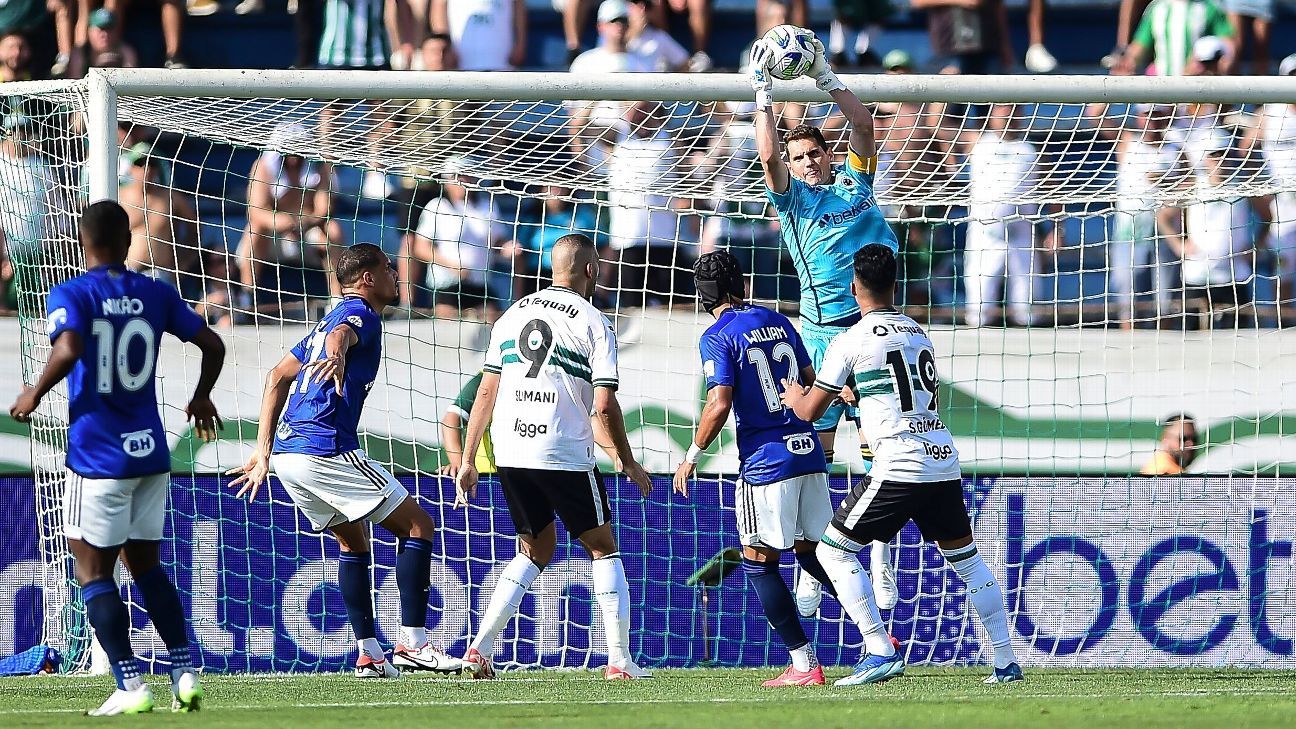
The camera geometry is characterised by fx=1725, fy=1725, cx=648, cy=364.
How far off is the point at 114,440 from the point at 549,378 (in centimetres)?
215

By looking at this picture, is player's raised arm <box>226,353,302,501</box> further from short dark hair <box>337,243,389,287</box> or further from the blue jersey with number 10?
the blue jersey with number 10

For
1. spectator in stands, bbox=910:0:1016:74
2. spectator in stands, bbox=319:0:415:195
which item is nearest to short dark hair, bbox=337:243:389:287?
spectator in stands, bbox=319:0:415:195

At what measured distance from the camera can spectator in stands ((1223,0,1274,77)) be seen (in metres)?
13.3

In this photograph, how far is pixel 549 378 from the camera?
7.62 metres

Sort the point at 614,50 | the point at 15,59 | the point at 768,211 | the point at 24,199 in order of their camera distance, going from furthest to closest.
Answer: the point at 614,50, the point at 15,59, the point at 768,211, the point at 24,199

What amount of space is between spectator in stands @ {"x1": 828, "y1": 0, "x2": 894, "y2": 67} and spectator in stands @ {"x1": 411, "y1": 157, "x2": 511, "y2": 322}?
4.07 m

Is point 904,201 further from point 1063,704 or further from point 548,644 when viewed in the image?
point 1063,704

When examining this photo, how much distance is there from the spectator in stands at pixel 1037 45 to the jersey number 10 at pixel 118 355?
916 centimetres

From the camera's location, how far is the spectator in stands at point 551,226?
34.7 feet

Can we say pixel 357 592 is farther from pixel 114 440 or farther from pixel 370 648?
pixel 114 440

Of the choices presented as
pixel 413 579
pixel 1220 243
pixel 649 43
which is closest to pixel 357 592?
pixel 413 579

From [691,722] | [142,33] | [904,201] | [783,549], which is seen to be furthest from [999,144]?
[142,33]

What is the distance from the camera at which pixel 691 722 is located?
557 cm

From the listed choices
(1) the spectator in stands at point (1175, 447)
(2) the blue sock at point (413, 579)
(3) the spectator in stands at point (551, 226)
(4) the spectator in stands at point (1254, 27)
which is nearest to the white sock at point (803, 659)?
(2) the blue sock at point (413, 579)
